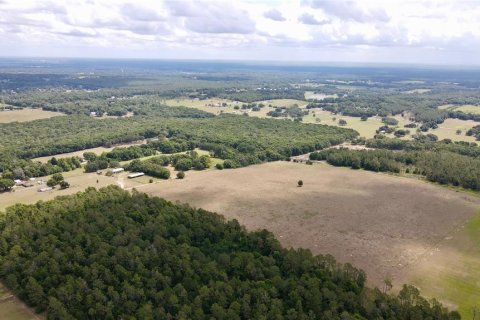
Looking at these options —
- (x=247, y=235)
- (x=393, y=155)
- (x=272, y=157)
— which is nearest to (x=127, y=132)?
(x=272, y=157)

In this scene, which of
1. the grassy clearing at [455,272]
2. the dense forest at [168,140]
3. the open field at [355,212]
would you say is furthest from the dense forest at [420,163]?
the grassy clearing at [455,272]

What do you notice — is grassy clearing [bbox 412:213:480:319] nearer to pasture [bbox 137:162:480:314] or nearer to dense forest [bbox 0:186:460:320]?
pasture [bbox 137:162:480:314]

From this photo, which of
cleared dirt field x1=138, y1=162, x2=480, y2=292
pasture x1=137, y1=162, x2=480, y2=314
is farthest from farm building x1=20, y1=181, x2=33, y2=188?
cleared dirt field x1=138, y1=162, x2=480, y2=292

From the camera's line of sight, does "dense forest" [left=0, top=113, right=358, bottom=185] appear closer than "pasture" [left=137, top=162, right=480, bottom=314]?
No

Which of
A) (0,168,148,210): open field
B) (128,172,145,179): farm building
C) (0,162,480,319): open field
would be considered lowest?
→ (0,168,148,210): open field

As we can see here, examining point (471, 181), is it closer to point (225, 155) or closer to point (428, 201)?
point (428, 201)
